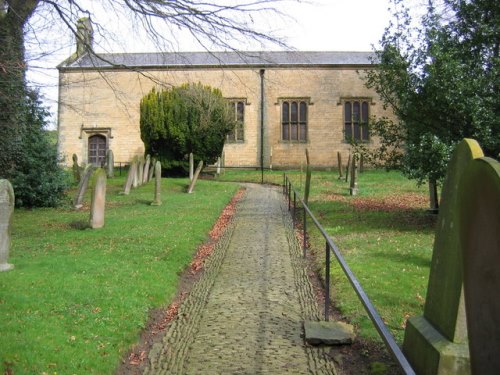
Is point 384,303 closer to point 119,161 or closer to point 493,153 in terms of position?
point 493,153

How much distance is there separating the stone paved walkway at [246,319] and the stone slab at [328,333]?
0.10 metres

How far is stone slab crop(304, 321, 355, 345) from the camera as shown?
15.2ft

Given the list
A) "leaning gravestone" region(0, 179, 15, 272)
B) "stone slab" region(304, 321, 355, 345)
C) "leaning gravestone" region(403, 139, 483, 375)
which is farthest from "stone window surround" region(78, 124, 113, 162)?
"leaning gravestone" region(403, 139, 483, 375)

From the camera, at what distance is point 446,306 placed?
3.42 meters

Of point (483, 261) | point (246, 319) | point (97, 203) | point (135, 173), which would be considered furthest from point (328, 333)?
point (135, 173)

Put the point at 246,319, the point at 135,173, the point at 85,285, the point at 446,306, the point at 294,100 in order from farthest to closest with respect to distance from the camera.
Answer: the point at 294,100 < the point at 135,173 < the point at 85,285 < the point at 246,319 < the point at 446,306

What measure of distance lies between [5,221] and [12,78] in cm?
462

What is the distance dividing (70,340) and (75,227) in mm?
7470

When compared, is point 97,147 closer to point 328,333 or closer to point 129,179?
point 129,179

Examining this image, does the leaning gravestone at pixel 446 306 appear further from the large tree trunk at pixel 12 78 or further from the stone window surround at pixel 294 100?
the stone window surround at pixel 294 100

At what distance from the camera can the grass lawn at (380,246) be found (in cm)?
562

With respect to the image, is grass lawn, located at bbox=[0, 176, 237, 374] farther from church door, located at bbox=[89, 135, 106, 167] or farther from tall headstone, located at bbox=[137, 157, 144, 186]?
church door, located at bbox=[89, 135, 106, 167]

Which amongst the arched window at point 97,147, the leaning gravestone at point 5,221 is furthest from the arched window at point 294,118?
the leaning gravestone at point 5,221

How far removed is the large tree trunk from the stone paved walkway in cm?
458
